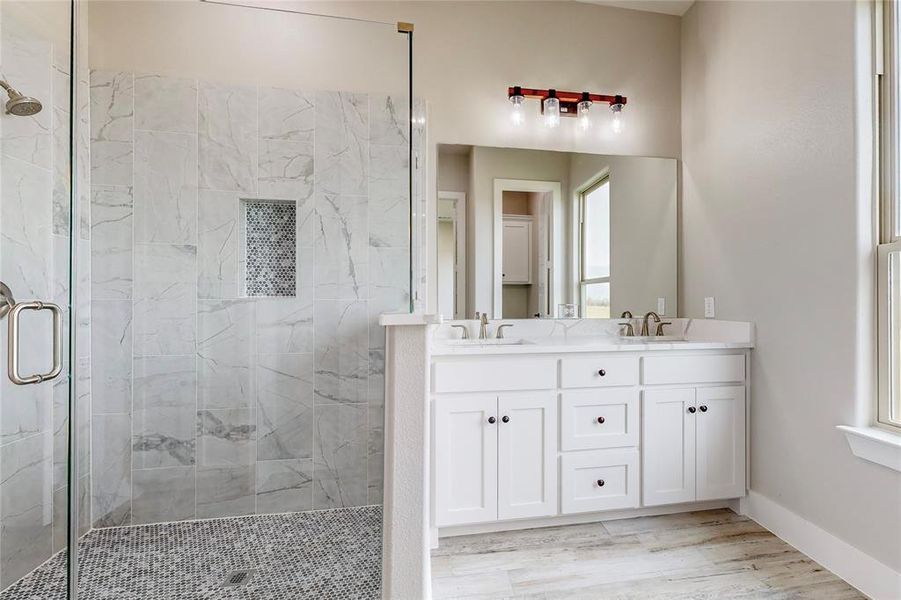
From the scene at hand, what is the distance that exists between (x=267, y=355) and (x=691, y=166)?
244 cm

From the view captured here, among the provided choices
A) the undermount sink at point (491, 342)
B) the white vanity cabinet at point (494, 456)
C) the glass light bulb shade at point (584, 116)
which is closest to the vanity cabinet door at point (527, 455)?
the white vanity cabinet at point (494, 456)

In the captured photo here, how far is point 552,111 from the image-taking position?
7.91 feet

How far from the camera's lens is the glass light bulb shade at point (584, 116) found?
2451mm

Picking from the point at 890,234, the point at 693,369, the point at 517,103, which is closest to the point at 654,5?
the point at 517,103

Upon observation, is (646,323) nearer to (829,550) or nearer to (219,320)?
(829,550)

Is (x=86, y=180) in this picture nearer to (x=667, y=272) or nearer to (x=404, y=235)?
(x=404, y=235)

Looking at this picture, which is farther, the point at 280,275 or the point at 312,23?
the point at 312,23

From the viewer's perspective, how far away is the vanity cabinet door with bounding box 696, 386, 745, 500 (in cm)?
208

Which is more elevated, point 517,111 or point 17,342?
point 517,111

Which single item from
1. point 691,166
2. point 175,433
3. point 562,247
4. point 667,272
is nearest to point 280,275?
point 175,433

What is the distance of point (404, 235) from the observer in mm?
1786

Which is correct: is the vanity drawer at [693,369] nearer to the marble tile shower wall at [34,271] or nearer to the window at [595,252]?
the window at [595,252]

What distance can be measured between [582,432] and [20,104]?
7.35ft

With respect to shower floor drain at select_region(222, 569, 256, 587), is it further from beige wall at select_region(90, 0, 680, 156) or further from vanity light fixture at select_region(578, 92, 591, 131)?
vanity light fixture at select_region(578, 92, 591, 131)
